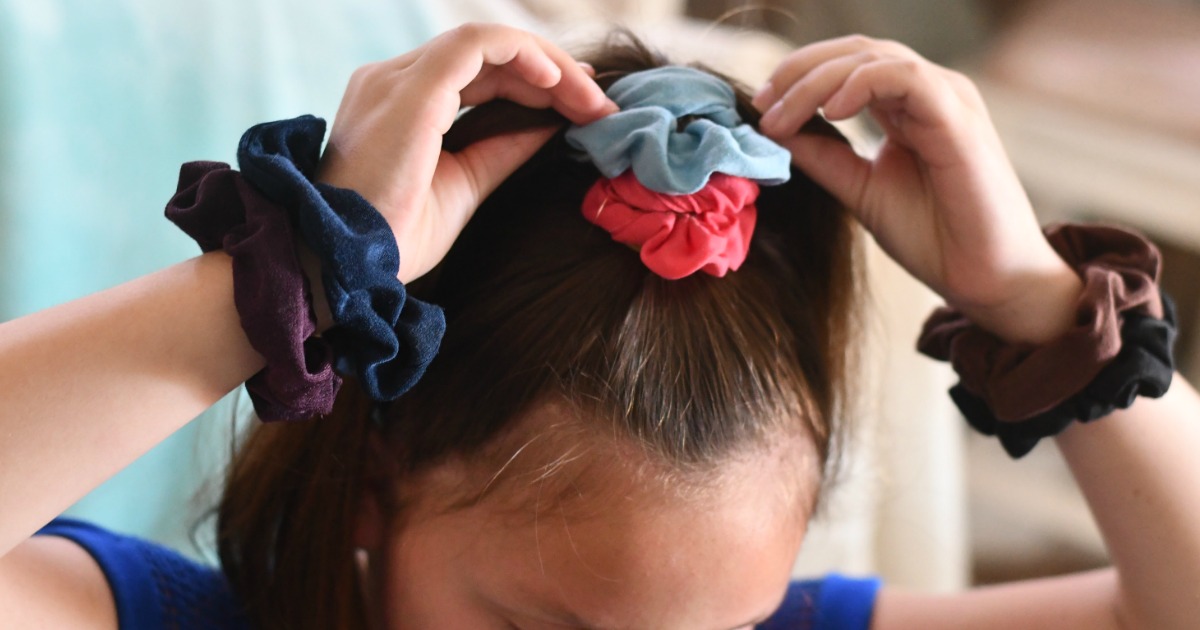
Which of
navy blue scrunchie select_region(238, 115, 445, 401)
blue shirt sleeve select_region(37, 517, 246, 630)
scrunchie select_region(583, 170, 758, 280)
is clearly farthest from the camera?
blue shirt sleeve select_region(37, 517, 246, 630)

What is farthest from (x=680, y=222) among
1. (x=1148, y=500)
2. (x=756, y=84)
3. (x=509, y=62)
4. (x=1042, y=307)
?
(x=756, y=84)

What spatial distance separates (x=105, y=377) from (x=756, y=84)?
0.72 metres

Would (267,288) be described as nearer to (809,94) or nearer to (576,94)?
(576,94)

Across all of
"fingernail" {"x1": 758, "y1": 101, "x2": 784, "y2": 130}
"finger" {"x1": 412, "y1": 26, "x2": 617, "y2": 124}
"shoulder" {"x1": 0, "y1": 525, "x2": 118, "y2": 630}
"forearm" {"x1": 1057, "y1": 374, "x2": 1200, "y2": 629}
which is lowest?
"forearm" {"x1": 1057, "y1": 374, "x2": 1200, "y2": 629}

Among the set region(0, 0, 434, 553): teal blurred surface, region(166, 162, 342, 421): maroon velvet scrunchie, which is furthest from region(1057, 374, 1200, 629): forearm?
region(0, 0, 434, 553): teal blurred surface

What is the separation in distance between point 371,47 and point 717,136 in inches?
22.6

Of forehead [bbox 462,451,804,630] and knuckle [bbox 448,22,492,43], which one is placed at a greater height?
knuckle [bbox 448,22,492,43]

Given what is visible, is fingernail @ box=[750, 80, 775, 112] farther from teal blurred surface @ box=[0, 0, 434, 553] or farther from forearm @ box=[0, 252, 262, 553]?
teal blurred surface @ box=[0, 0, 434, 553]

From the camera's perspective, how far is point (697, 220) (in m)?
0.57

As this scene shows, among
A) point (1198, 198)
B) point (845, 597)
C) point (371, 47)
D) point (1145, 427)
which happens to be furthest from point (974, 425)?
point (1198, 198)

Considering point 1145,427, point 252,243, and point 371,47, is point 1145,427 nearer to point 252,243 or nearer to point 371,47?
point 252,243

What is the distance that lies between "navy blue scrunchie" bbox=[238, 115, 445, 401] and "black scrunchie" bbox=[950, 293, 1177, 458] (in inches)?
15.3

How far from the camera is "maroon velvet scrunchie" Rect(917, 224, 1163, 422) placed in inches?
24.4

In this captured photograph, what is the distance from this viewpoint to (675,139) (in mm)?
570
